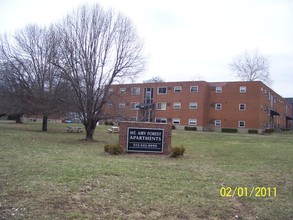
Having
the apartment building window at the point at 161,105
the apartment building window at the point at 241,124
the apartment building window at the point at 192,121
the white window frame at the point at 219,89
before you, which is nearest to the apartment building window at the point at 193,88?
the white window frame at the point at 219,89

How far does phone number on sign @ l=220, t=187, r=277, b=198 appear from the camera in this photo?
6.44 m

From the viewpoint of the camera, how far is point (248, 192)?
665 cm

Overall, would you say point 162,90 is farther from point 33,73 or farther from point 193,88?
point 33,73

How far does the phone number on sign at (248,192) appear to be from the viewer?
6.44 meters

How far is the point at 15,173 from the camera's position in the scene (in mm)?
7332

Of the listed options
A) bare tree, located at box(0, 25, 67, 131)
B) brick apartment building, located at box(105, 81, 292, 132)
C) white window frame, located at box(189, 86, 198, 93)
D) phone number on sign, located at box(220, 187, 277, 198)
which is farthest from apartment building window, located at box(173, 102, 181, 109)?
phone number on sign, located at box(220, 187, 277, 198)

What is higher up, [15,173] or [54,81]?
[54,81]

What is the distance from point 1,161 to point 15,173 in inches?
89.7

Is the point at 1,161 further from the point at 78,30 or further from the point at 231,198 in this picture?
the point at 78,30

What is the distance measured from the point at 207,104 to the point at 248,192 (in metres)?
42.4

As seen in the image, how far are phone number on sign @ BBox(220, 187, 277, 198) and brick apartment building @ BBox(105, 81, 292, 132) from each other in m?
34.7

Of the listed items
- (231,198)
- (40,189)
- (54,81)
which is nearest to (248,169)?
(231,198)

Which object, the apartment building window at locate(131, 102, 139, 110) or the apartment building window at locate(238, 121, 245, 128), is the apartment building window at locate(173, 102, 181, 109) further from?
the apartment building window at locate(238, 121, 245, 128)

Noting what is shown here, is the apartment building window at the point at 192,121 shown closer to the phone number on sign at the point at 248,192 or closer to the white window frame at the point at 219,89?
the white window frame at the point at 219,89
